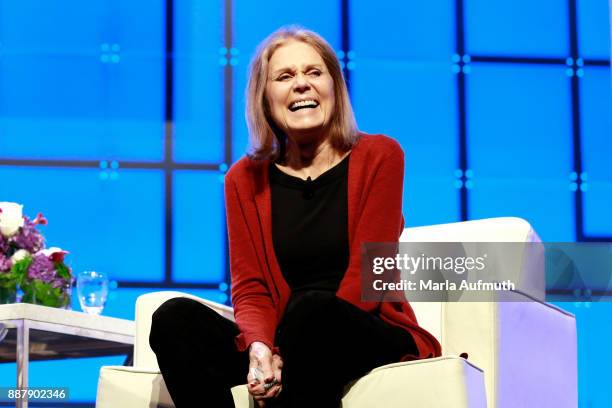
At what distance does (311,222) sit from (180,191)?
1.94 meters

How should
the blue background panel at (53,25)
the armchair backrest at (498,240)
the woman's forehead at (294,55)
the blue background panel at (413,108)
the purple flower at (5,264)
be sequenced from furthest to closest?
the blue background panel at (413,108), the blue background panel at (53,25), the purple flower at (5,264), the armchair backrest at (498,240), the woman's forehead at (294,55)

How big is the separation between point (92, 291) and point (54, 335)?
39 cm

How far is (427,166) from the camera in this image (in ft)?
14.0

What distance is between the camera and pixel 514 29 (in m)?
4.40

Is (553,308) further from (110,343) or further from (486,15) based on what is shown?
(486,15)

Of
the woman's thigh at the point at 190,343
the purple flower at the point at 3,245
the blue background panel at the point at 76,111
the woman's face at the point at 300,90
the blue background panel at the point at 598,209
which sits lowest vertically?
the woman's thigh at the point at 190,343

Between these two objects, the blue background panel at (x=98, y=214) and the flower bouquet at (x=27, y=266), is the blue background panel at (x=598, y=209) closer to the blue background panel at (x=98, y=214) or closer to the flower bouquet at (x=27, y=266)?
the blue background panel at (x=98, y=214)

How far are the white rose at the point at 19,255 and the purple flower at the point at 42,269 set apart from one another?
0.03 metres

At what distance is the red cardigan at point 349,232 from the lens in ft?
7.10

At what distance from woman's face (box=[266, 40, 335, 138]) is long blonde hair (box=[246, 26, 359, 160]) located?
20mm

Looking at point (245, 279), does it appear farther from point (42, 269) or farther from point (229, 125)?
point (229, 125)

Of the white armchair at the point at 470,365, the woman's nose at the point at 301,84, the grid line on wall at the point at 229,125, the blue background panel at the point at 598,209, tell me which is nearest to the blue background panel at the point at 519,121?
the grid line on wall at the point at 229,125

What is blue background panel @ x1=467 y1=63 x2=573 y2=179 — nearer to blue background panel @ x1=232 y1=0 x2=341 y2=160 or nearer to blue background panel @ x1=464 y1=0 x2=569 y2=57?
blue background panel @ x1=464 y1=0 x2=569 y2=57

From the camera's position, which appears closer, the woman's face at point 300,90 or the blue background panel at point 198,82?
the woman's face at point 300,90
